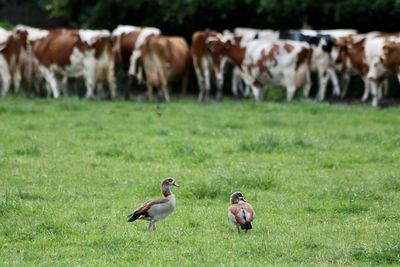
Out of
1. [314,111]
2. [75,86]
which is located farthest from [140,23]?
[314,111]

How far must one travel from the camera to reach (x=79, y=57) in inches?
995

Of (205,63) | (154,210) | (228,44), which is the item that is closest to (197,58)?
(205,63)

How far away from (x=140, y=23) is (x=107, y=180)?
66.0ft

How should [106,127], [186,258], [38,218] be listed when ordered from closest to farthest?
[186,258]
[38,218]
[106,127]

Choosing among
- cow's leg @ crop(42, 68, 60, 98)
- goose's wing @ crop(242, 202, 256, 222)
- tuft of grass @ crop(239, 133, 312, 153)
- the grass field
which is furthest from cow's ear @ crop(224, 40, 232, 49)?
goose's wing @ crop(242, 202, 256, 222)

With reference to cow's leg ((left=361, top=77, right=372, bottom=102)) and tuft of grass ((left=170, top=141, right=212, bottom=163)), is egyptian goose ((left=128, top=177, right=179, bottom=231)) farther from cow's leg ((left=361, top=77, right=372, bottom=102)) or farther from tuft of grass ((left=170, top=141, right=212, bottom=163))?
cow's leg ((left=361, top=77, right=372, bottom=102))

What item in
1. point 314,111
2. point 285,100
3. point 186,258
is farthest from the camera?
point 285,100

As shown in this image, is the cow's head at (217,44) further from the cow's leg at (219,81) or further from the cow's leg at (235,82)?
the cow's leg at (235,82)

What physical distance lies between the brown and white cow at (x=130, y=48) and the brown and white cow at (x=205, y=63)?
1.17m

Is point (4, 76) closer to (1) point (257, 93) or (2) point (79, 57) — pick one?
(2) point (79, 57)

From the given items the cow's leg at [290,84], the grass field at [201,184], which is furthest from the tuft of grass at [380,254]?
the cow's leg at [290,84]

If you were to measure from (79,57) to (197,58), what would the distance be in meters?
3.26

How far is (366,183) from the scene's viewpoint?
1293cm

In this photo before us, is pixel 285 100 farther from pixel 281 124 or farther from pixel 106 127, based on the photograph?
pixel 106 127
